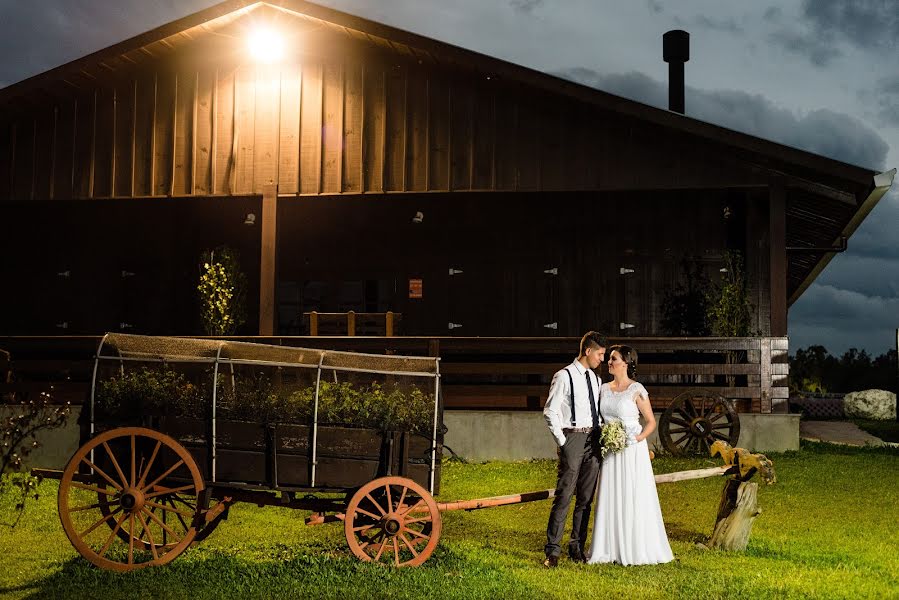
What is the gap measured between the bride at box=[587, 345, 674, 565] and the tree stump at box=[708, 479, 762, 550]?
735 millimetres

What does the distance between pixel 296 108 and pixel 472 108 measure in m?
2.89

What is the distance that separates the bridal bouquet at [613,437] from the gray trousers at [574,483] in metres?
0.13

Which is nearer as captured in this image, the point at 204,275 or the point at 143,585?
the point at 143,585

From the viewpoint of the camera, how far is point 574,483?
812 cm

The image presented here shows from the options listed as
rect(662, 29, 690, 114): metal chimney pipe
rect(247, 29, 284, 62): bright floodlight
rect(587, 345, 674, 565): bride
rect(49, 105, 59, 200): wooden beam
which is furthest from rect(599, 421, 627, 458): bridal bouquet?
rect(662, 29, 690, 114): metal chimney pipe

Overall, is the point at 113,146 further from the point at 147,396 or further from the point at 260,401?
the point at 260,401

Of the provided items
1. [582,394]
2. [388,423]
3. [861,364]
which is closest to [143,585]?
[388,423]

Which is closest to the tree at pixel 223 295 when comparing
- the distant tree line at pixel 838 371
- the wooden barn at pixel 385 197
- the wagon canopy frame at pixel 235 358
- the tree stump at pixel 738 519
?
the wooden barn at pixel 385 197

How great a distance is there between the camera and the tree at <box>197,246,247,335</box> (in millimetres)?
17156

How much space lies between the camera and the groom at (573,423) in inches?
316

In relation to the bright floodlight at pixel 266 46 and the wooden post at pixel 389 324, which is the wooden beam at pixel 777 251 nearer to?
the wooden post at pixel 389 324

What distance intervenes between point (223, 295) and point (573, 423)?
10.4 meters

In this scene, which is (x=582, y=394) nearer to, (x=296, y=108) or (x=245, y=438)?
(x=245, y=438)

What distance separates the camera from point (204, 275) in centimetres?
1767
